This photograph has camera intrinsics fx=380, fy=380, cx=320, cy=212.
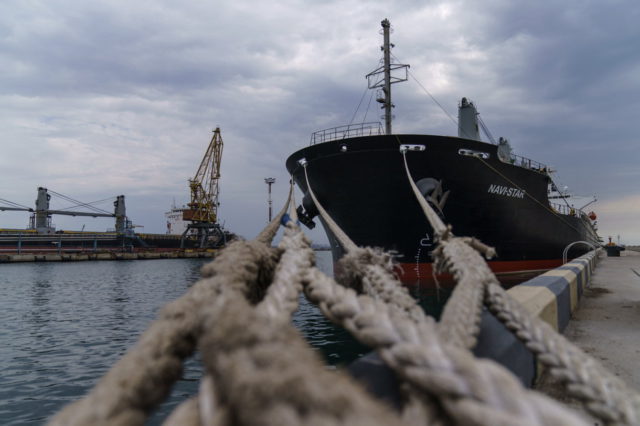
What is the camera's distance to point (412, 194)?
10.2 m

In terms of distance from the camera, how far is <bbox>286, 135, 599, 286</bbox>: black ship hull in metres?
10.1

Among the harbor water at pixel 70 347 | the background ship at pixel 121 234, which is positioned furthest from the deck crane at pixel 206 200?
the harbor water at pixel 70 347

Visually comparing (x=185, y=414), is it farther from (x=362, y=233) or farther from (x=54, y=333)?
(x=362, y=233)

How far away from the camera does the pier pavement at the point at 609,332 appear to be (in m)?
2.17

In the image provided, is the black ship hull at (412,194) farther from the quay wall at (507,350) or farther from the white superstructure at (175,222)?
the white superstructure at (175,222)

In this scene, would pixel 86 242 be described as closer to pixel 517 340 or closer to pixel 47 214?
pixel 47 214

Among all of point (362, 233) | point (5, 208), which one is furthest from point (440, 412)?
point (5, 208)

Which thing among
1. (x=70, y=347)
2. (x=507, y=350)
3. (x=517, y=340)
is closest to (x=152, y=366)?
(x=507, y=350)

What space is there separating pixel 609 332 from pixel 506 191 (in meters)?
9.31

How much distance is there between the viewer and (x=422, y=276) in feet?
36.9

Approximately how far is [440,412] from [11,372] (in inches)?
256

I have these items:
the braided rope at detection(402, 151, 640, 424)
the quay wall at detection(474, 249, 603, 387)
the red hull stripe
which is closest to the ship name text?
the red hull stripe

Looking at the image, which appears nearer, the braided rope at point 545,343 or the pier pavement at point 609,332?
the braided rope at point 545,343

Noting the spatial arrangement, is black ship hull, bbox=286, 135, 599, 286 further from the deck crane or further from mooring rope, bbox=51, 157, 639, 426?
the deck crane
